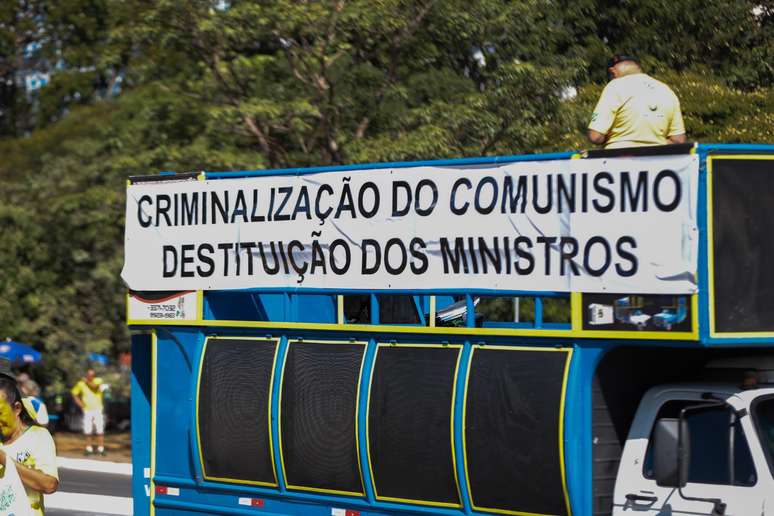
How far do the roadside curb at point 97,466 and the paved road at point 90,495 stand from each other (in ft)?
1.57

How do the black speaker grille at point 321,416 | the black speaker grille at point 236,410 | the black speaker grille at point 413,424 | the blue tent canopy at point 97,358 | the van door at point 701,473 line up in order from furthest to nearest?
the blue tent canopy at point 97,358
the black speaker grille at point 236,410
the black speaker grille at point 321,416
the black speaker grille at point 413,424
the van door at point 701,473

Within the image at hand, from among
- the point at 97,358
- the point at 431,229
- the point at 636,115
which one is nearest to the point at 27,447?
the point at 431,229

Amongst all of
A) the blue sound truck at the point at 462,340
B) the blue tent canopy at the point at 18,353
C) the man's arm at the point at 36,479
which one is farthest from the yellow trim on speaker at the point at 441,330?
the blue tent canopy at the point at 18,353

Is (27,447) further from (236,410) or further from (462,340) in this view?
(462,340)

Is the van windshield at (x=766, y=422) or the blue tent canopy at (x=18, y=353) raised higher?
the van windshield at (x=766, y=422)

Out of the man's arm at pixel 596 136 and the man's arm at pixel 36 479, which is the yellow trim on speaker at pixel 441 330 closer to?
the man's arm at pixel 596 136

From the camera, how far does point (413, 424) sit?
7.66 meters

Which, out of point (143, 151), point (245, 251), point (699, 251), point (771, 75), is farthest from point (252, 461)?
point (143, 151)

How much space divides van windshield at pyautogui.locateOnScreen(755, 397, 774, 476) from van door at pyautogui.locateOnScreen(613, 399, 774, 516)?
0.07 metres

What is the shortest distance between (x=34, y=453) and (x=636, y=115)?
410 cm

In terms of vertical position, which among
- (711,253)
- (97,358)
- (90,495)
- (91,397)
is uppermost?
(711,253)

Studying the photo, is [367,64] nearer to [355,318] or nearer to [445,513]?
[355,318]

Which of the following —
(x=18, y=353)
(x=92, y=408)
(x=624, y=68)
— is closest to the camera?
(x=624, y=68)

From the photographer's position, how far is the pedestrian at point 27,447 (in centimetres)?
697
